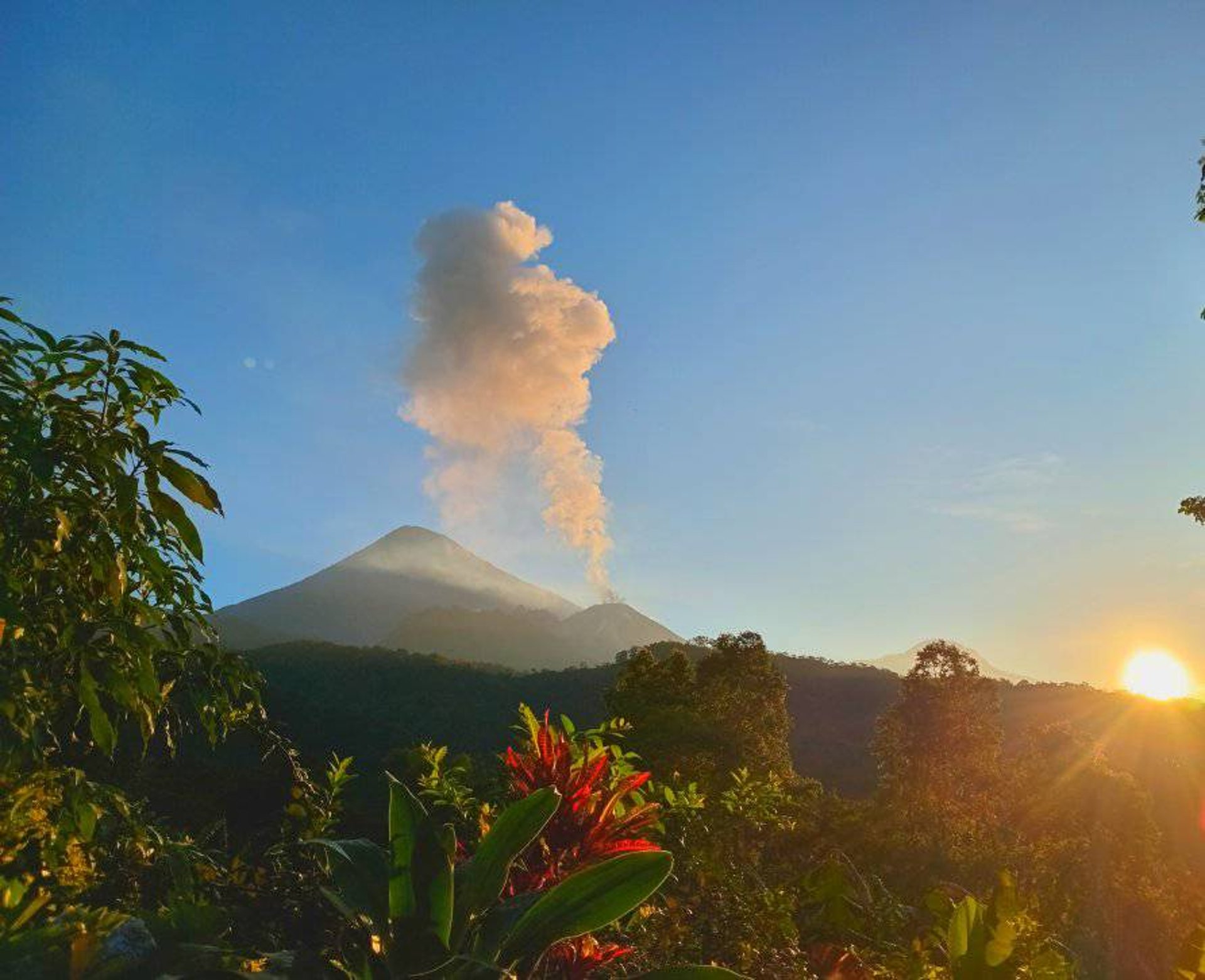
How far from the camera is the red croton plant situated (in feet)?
4.79

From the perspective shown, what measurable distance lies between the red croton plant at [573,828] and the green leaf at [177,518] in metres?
1.13

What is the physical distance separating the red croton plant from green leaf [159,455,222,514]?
113 cm

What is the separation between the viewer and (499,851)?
1.24 meters

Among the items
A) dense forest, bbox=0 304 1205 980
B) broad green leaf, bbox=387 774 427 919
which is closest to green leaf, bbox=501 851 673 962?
dense forest, bbox=0 304 1205 980

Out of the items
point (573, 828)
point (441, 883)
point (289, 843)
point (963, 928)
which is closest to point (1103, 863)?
point (963, 928)

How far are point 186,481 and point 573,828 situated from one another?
4.64 ft

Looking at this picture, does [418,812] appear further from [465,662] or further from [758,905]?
[465,662]

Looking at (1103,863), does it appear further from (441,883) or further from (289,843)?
(441,883)

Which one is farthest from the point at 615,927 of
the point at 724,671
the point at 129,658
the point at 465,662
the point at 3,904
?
the point at 465,662

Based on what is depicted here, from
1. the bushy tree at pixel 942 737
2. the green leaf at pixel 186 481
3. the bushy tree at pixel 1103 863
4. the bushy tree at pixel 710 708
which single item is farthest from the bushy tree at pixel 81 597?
the bushy tree at pixel 942 737

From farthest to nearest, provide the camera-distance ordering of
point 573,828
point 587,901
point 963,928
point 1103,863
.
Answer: point 1103,863 < point 963,928 < point 573,828 < point 587,901

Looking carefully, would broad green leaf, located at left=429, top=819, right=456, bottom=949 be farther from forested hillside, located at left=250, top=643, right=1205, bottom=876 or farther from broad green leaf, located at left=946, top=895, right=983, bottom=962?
forested hillside, located at left=250, top=643, right=1205, bottom=876

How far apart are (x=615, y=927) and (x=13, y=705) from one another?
163 cm

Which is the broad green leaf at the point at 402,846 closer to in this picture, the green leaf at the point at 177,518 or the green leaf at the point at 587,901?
the green leaf at the point at 587,901
